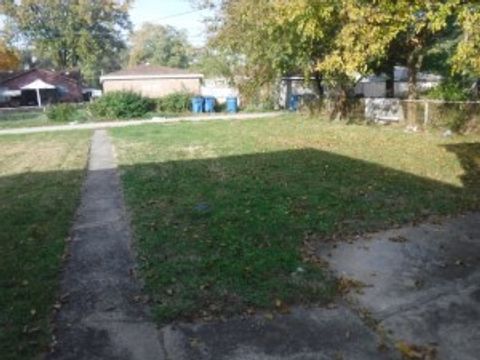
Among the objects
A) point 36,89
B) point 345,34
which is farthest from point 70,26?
point 345,34

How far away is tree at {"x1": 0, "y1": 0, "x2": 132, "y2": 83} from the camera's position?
59000 millimetres

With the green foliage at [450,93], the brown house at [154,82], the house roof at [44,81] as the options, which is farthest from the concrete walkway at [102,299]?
→ the house roof at [44,81]

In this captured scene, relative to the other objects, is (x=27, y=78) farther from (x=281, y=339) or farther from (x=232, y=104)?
(x=281, y=339)

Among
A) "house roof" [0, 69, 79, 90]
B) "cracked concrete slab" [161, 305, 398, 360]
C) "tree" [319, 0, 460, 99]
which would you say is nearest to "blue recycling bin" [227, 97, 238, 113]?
"tree" [319, 0, 460, 99]

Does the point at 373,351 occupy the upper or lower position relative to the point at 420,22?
lower

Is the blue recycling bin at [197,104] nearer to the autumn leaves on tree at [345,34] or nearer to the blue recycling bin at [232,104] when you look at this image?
the blue recycling bin at [232,104]

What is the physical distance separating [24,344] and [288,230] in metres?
3.79

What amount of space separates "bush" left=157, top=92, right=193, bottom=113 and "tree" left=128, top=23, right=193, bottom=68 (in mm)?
62263

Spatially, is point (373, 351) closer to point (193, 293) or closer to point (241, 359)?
point (241, 359)

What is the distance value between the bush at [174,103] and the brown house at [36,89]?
24.0m

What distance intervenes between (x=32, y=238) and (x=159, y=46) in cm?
9486

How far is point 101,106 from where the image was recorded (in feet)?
91.5

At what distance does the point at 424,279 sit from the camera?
546 centimetres

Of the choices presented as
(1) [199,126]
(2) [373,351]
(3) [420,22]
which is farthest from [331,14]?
(1) [199,126]
